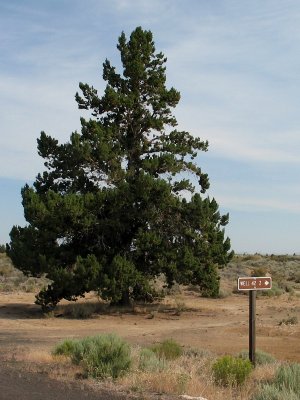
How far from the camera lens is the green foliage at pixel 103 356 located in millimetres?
10922

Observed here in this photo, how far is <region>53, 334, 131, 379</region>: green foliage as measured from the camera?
35.8ft

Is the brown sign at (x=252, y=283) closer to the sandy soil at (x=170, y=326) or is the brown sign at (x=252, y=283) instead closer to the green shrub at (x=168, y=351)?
the green shrub at (x=168, y=351)

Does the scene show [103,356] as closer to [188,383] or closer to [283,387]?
[188,383]

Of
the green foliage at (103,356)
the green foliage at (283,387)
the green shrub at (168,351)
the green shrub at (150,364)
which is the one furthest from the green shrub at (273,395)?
the green shrub at (168,351)

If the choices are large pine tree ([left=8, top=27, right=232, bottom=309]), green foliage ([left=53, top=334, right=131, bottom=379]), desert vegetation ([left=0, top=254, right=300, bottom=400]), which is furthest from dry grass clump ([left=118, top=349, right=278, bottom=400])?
large pine tree ([left=8, top=27, right=232, bottom=309])

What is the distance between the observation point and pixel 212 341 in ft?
67.9

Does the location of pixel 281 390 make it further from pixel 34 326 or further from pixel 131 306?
pixel 131 306

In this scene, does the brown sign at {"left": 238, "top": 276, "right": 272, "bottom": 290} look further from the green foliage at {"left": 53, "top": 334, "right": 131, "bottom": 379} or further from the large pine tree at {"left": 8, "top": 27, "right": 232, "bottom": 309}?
the large pine tree at {"left": 8, "top": 27, "right": 232, "bottom": 309}

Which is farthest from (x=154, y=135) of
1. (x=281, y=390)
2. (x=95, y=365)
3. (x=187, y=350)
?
(x=281, y=390)

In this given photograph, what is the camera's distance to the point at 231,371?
35.1 feet

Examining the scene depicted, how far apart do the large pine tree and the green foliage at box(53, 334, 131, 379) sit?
43.6 feet

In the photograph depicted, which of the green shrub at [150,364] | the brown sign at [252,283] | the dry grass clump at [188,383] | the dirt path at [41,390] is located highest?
the brown sign at [252,283]

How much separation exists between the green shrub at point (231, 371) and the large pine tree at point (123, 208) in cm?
1477

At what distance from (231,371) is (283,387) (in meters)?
1.57
